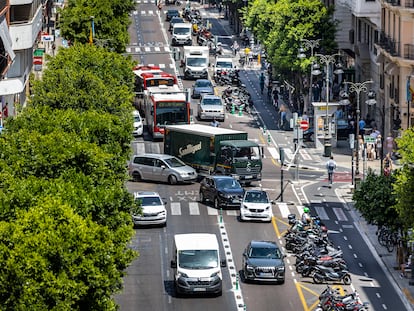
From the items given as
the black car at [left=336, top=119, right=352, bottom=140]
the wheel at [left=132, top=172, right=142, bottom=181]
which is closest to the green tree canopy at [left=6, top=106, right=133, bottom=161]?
the wheel at [left=132, top=172, right=142, bottom=181]

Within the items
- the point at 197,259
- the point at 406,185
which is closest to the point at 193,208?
the point at 197,259

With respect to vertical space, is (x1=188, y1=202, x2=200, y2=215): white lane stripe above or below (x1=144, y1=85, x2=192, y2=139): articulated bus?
below

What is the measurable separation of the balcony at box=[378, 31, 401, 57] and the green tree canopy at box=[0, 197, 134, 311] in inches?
2343

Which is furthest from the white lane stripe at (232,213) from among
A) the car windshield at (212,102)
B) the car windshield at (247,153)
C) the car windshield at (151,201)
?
the car windshield at (212,102)

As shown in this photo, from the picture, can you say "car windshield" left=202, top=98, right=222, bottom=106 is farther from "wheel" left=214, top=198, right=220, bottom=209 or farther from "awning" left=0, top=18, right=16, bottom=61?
"wheel" left=214, top=198, right=220, bottom=209

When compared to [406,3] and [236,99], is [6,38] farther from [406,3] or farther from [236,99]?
[236,99]

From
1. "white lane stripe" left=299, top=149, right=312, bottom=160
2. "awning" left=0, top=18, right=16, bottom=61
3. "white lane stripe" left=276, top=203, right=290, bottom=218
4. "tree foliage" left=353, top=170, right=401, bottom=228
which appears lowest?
"white lane stripe" left=299, top=149, right=312, bottom=160

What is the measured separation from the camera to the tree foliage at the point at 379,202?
72.8 meters

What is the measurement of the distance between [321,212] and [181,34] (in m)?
67.8

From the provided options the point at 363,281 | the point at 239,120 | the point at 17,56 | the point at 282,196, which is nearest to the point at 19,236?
the point at 363,281

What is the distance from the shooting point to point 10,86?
98.9 m

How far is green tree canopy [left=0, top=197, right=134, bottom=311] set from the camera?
46.9 m

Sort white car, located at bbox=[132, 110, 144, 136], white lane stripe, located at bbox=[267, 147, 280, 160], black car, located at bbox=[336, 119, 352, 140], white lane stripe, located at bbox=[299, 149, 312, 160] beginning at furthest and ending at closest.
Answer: black car, located at bbox=[336, 119, 352, 140]
white car, located at bbox=[132, 110, 144, 136]
white lane stripe, located at bbox=[299, 149, 312, 160]
white lane stripe, located at bbox=[267, 147, 280, 160]

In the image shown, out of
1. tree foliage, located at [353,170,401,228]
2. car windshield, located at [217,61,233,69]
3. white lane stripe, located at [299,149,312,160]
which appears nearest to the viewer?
tree foliage, located at [353,170,401,228]
